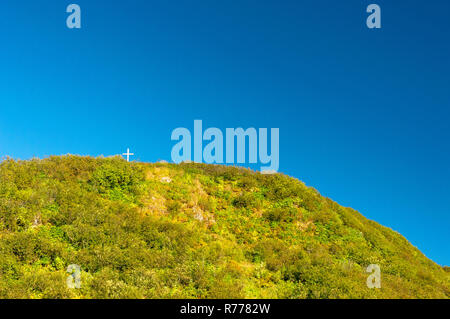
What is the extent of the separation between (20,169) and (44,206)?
401cm

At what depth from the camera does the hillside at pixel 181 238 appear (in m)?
13.4

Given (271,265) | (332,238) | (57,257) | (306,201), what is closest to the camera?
(57,257)

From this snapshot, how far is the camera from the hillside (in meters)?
13.4

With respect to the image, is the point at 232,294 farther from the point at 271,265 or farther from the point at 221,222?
the point at 221,222

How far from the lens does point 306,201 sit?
72.1 feet

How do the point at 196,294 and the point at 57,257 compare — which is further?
the point at 57,257

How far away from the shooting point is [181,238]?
55.5ft
